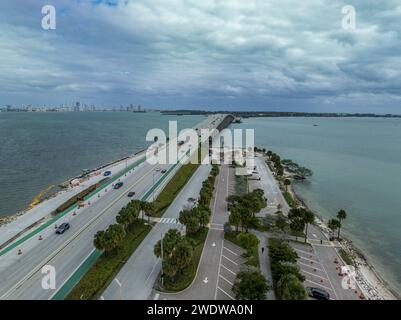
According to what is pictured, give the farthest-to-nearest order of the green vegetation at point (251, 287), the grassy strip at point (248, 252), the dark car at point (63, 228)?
the dark car at point (63, 228) → the grassy strip at point (248, 252) → the green vegetation at point (251, 287)

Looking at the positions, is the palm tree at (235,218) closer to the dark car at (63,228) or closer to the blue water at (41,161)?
the dark car at (63,228)

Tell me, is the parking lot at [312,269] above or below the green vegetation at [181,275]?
below

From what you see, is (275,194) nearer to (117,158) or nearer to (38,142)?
(117,158)

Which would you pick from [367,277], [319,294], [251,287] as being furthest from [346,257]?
[251,287]

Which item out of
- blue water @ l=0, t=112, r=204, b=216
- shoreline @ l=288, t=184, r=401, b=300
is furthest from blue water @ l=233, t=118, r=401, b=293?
blue water @ l=0, t=112, r=204, b=216

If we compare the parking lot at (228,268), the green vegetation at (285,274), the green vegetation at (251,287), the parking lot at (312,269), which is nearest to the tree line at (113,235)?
the parking lot at (228,268)

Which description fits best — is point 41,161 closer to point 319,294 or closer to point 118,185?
point 118,185
